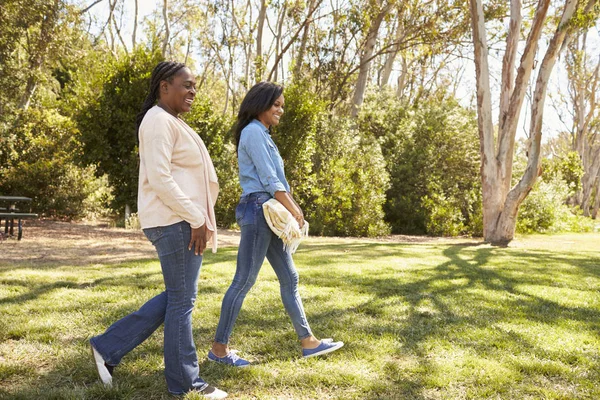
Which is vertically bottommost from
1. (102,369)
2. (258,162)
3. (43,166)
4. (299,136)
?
(102,369)

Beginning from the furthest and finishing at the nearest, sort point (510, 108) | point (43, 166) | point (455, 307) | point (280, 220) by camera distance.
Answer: point (43, 166), point (510, 108), point (455, 307), point (280, 220)

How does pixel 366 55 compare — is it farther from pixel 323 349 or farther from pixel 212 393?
pixel 212 393

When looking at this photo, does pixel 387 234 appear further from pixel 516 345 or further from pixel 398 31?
pixel 516 345

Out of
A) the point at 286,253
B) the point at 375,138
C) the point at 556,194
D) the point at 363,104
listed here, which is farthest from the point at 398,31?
the point at 286,253

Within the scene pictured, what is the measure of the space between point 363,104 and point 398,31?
15.0 feet

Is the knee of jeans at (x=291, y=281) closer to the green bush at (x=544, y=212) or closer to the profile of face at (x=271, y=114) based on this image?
the profile of face at (x=271, y=114)

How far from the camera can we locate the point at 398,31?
2133cm

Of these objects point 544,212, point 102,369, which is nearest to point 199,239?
point 102,369

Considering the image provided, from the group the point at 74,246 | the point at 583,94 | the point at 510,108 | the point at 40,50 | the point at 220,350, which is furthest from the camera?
the point at 583,94

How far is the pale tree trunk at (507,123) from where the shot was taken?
11936 millimetres

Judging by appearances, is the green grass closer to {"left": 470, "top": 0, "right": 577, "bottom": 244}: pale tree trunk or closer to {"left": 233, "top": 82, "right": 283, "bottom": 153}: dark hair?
{"left": 233, "top": 82, "right": 283, "bottom": 153}: dark hair

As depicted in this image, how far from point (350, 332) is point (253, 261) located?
1.39 meters

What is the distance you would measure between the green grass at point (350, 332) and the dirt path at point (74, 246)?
0.77m

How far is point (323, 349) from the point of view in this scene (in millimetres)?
3879
